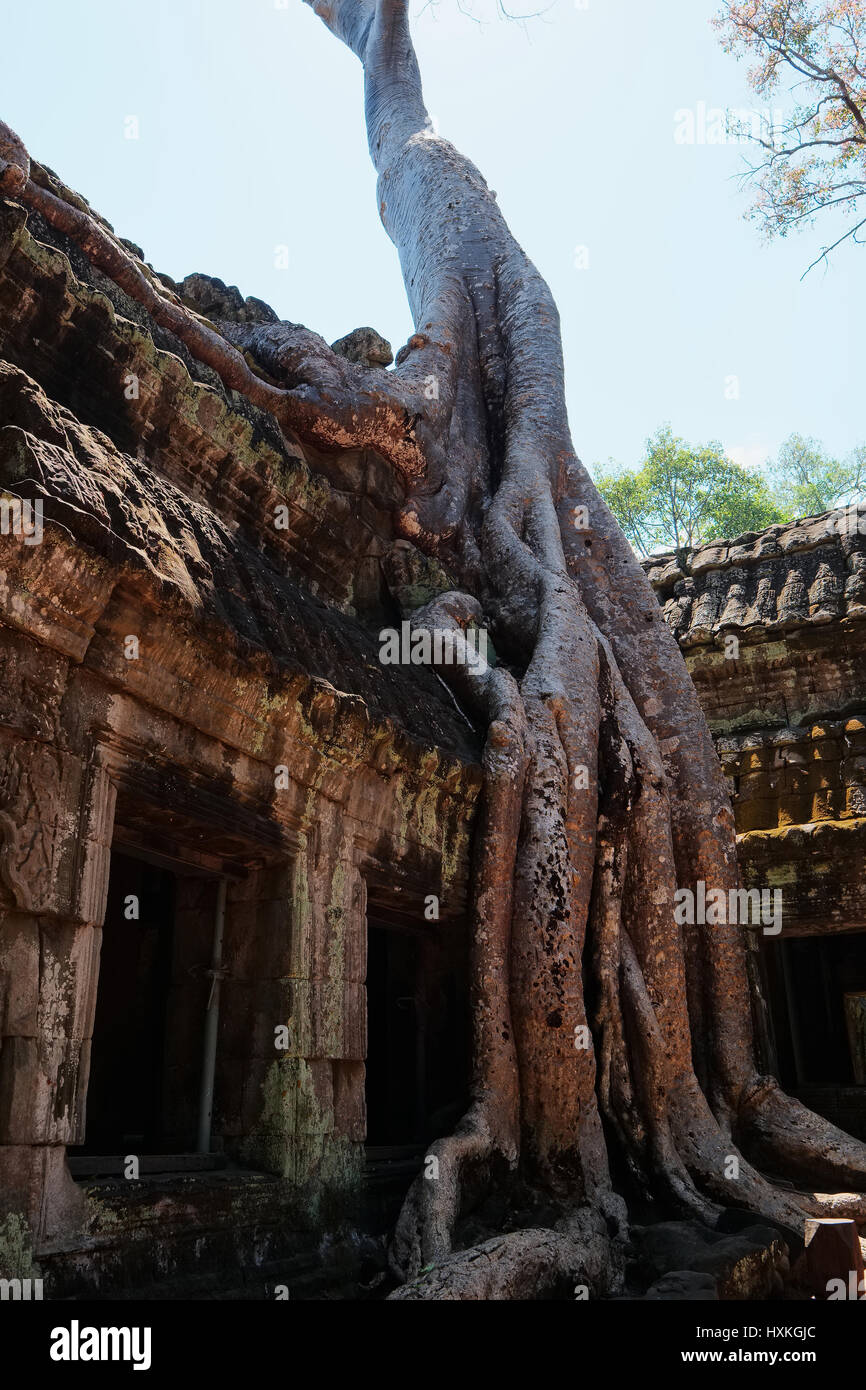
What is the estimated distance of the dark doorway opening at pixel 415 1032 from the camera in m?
4.84

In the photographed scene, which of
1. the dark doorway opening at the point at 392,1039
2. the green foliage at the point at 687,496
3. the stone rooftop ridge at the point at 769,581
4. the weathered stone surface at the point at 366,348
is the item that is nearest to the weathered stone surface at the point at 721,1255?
the dark doorway opening at the point at 392,1039

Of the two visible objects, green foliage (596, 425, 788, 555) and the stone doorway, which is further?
green foliage (596, 425, 788, 555)

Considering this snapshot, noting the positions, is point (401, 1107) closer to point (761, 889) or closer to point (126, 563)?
point (761, 889)

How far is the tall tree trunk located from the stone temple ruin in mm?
239

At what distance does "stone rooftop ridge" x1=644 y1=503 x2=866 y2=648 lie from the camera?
23.1ft

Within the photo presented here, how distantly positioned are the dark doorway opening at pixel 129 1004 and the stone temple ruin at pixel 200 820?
0.01 m

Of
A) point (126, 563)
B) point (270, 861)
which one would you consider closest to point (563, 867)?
point (270, 861)

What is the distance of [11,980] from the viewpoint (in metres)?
2.54

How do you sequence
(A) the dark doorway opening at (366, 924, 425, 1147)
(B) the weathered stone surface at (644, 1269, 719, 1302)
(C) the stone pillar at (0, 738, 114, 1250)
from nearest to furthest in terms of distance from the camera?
(C) the stone pillar at (0, 738, 114, 1250) < (B) the weathered stone surface at (644, 1269, 719, 1302) < (A) the dark doorway opening at (366, 924, 425, 1147)

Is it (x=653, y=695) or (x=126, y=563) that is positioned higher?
(x=653, y=695)

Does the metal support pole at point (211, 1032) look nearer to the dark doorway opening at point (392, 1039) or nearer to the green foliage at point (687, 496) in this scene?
the dark doorway opening at point (392, 1039)

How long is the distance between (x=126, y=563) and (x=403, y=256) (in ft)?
22.1

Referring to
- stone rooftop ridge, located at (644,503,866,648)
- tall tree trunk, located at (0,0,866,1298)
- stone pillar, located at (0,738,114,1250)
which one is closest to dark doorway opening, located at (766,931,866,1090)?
stone rooftop ridge, located at (644,503,866,648)

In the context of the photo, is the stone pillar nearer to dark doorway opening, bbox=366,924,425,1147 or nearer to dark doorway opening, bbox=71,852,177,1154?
dark doorway opening, bbox=71,852,177,1154
